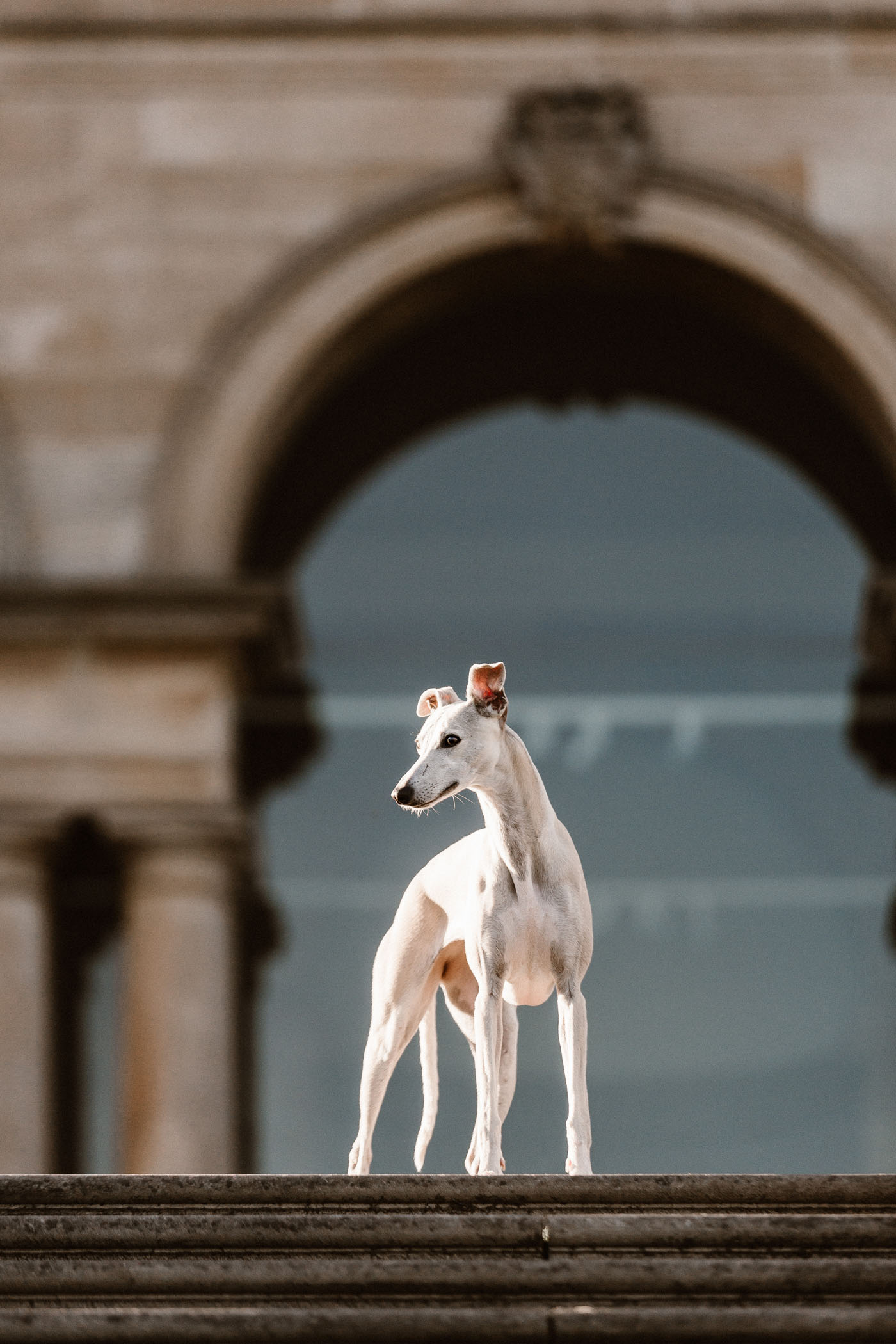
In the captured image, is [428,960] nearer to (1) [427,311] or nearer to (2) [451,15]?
(1) [427,311]

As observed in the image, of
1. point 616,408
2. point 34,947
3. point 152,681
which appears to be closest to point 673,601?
point 616,408

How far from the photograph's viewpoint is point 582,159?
1441 centimetres

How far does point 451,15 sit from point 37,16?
113 inches

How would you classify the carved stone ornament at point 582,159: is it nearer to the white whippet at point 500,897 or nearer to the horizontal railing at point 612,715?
the horizontal railing at point 612,715

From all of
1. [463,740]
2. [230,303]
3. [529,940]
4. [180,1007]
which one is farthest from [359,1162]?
[230,303]

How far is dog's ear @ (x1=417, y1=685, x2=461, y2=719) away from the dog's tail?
44.8 inches

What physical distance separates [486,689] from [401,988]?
1.22 m

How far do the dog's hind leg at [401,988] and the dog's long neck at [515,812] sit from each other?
0.56 meters

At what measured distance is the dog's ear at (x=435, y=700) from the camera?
23.7 feet

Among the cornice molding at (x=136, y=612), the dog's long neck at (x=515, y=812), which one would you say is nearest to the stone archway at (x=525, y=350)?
the cornice molding at (x=136, y=612)

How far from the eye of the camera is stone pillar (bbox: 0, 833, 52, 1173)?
1290 cm

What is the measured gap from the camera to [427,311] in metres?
14.9

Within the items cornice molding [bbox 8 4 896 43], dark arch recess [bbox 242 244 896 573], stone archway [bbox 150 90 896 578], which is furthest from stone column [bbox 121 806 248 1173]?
cornice molding [bbox 8 4 896 43]

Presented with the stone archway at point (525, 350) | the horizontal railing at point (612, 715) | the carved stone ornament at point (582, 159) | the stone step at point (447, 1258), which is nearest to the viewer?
the stone step at point (447, 1258)
